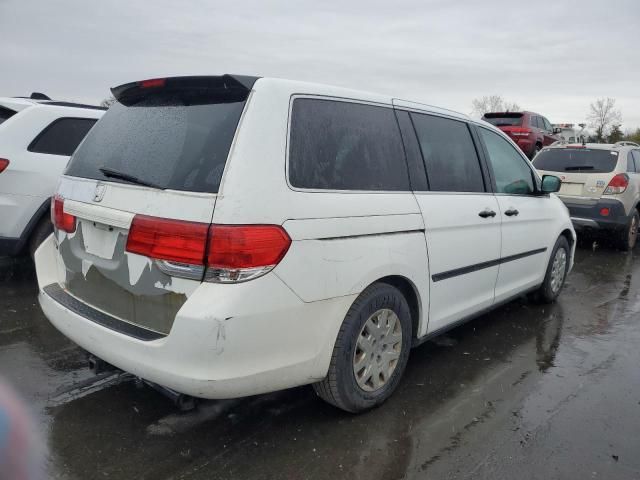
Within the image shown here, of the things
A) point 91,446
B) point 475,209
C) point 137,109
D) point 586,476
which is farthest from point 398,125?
point 91,446

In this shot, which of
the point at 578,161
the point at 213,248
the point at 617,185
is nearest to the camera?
the point at 213,248

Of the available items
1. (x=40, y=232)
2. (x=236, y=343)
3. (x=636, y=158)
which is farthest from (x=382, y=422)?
(x=636, y=158)

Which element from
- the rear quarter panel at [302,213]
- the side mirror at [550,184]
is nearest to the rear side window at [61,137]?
the rear quarter panel at [302,213]

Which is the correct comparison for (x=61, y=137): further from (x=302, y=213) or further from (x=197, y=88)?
(x=302, y=213)

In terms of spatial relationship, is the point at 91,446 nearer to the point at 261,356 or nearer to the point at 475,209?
the point at 261,356

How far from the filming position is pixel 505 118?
52.8 feet

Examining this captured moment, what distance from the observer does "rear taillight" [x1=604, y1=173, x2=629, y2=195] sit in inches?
307

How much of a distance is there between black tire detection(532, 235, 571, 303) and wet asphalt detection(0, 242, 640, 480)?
98 centimetres

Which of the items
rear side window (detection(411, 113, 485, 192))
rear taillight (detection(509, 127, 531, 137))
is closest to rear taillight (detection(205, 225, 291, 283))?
rear side window (detection(411, 113, 485, 192))

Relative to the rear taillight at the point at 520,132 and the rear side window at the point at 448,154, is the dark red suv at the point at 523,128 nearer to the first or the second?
the rear taillight at the point at 520,132

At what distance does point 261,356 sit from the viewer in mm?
2312

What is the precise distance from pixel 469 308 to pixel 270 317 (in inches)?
76.2

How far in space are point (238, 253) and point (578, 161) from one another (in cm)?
758

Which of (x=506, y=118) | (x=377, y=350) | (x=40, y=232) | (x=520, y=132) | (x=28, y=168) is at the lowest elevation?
(x=377, y=350)
